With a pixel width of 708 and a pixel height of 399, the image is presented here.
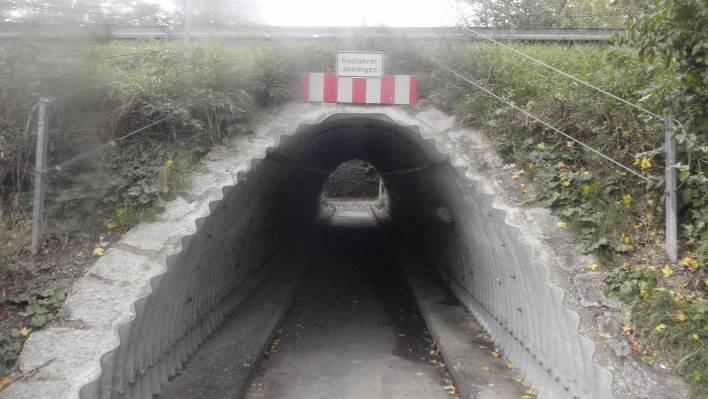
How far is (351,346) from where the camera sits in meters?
8.10

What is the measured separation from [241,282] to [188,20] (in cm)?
391

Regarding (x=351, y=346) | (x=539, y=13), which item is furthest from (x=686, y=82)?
(x=539, y=13)

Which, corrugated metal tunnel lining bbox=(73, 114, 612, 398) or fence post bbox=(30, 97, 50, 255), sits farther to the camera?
fence post bbox=(30, 97, 50, 255)

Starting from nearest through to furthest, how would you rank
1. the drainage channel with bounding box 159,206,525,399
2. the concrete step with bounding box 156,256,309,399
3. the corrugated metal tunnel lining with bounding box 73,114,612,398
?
the corrugated metal tunnel lining with bounding box 73,114,612,398
the concrete step with bounding box 156,256,309,399
the drainage channel with bounding box 159,206,525,399

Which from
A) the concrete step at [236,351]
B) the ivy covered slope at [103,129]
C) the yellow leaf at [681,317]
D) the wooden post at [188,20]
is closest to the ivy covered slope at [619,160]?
the yellow leaf at [681,317]

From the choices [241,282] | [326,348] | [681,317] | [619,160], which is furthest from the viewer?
[241,282]

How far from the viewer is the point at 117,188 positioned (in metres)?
6.22

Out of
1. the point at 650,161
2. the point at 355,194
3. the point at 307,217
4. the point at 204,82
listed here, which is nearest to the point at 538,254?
the point at 650,161

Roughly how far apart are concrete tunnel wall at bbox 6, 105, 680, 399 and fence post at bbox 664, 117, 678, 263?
26.5 inches

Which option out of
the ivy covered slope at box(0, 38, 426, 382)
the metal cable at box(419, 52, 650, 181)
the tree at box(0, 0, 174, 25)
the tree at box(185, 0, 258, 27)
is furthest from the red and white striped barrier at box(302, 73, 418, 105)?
the tree at box(0, 0, 174, 25)

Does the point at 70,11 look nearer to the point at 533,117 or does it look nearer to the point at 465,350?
the point at 533,117

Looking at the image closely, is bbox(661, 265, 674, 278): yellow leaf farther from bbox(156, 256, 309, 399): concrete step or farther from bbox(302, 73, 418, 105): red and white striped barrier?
bbox(156, 256, 309, 399): concrete step

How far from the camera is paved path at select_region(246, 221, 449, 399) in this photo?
658 centimetres

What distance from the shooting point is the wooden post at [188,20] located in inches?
307
